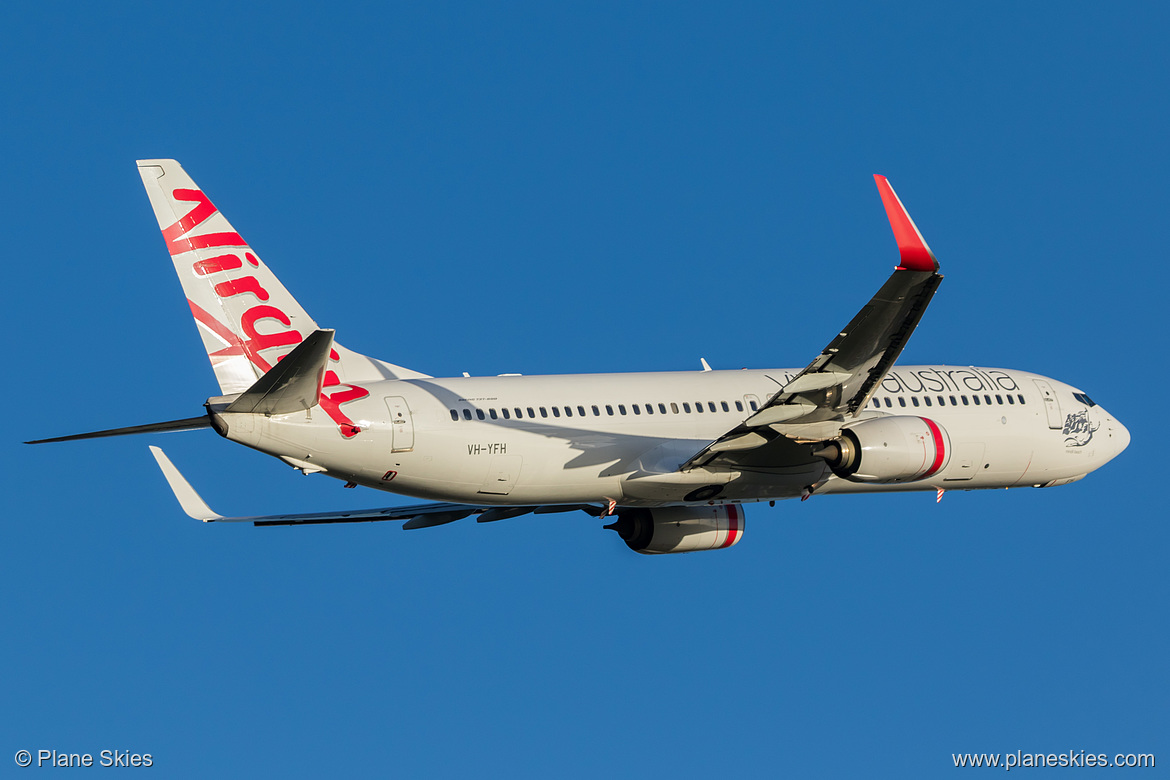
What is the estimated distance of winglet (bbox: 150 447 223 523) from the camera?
113ft

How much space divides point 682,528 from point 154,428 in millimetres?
13817

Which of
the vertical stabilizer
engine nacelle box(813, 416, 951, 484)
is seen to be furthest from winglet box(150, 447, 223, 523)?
engine nacelle box(813, 416, 951, 484)

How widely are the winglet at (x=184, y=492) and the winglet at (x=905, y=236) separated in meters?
18.8

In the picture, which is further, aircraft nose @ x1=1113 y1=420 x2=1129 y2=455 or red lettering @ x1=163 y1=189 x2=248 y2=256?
aircraft nose @ x1=1113 y1=420 x2=1129 y2=455

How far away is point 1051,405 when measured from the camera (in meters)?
36.9

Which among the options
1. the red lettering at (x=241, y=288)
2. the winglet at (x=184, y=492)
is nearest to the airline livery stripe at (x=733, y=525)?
the winglet at (x=184, y=492)

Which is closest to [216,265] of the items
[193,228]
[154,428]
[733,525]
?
[193,228]

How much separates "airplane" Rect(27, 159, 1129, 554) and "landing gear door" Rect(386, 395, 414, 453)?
0.10ft

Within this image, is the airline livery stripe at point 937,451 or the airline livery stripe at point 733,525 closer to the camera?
the airline livery stripe at point 937,451

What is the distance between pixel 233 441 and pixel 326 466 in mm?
2020

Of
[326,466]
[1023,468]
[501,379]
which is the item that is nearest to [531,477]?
[501,379]

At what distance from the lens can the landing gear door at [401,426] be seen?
28781mm

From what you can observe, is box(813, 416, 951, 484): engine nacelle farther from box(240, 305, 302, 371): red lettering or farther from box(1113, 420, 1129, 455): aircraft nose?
box(240, 305, 302, 371): red lettering

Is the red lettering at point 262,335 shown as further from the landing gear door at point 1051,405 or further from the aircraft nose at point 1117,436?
the aircraft nose at point 1117,436
